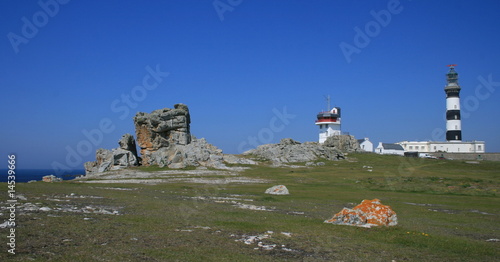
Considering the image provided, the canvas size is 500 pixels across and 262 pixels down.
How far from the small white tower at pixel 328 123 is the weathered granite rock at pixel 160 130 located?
3365 inches

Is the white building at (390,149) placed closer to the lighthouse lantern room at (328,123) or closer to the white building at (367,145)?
the white building at (367,145)

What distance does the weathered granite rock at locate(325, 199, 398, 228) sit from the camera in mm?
21156

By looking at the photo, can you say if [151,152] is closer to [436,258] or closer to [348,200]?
[348,200]

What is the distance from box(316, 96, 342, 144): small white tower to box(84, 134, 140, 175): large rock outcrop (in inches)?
3782

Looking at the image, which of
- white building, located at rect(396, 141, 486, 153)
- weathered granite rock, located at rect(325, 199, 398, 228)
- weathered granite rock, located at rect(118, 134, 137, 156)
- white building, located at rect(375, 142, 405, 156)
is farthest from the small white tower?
weathered granite rock, located at rect(325, 199, 398, 228)

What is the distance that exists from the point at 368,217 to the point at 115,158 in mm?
Result: 81024

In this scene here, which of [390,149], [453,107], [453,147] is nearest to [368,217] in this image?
[453,107]

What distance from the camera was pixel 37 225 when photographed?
1705 cm

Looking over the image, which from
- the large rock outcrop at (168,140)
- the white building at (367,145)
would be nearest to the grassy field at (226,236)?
the large rock outcrop at (168,140)

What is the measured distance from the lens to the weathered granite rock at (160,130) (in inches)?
3807

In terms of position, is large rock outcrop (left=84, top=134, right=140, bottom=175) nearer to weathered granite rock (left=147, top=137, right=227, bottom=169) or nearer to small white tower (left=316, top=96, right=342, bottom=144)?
weathered granite rock (left=147, top=137, right=227, bottom=169)

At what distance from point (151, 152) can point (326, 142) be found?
282 ft

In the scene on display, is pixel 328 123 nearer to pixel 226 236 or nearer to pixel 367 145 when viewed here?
pixel 367 145

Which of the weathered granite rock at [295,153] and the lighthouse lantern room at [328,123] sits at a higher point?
the lighthouse lantern room at [328,123]
